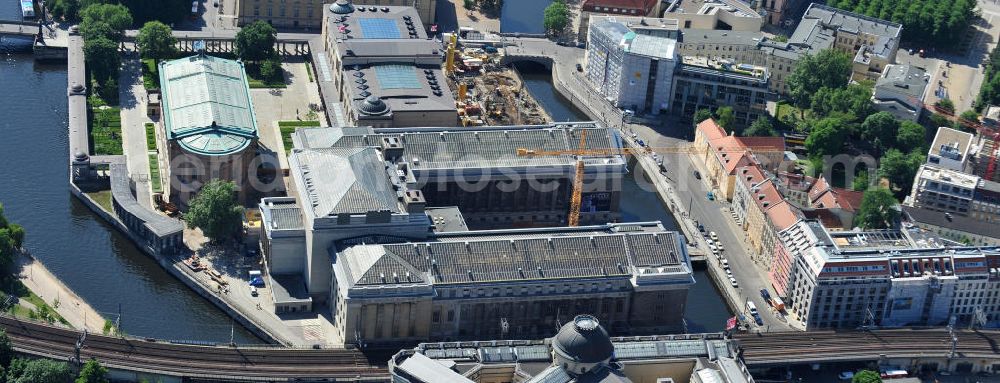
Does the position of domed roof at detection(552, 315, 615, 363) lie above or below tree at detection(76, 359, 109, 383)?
above

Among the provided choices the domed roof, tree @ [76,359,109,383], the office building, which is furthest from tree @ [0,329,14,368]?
the domed roof

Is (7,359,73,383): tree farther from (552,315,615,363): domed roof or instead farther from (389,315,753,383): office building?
(552,315,615,363): domed roof

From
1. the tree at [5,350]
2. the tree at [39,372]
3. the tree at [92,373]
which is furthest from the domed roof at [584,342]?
the tree at [5,350]

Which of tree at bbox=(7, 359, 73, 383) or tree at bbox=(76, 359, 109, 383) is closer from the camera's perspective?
tree at bbox=(7, 359, 73, 383)

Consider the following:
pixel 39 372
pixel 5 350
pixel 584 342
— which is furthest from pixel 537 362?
pixel 5 350

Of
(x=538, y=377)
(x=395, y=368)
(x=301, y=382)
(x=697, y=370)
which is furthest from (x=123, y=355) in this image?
(x=697, y=370)

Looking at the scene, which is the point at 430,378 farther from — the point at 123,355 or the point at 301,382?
the point at 123,355

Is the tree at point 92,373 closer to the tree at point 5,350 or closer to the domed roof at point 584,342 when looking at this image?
the tree at point 5,350
